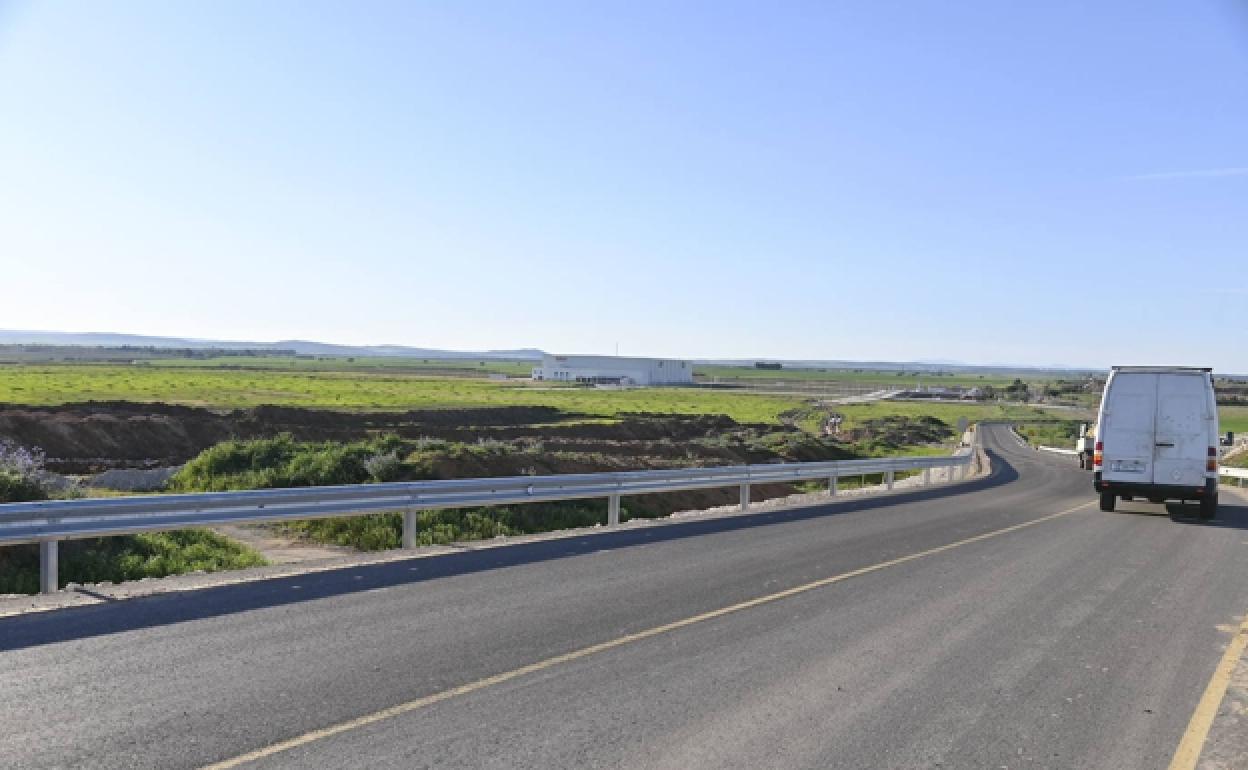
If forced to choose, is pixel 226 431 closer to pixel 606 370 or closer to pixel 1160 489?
pixel 1160 489

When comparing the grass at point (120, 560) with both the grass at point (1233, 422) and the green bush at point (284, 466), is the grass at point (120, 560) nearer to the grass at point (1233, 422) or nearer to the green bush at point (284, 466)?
the green bush at point (284, 466)

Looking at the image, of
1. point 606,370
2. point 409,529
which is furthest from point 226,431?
point 606,370

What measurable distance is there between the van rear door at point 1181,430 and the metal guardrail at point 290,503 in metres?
7.89

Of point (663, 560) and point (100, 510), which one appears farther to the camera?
point (663, 560)

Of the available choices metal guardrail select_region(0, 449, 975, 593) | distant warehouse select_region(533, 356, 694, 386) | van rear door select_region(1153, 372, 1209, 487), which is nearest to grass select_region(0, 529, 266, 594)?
metal guardrail select_region(0, 449, 975, 593)

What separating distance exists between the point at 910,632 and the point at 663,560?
13.4 ft

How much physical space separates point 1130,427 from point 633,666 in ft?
50.4

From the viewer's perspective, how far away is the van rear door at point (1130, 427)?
62.0 feet

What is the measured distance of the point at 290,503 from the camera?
11.8m

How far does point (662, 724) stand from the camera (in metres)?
5.94

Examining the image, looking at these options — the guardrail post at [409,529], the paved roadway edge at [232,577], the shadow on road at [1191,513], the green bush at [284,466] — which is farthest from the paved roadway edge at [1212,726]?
the green bush at [284,466]

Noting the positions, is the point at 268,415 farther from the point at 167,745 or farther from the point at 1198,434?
the point at 167,745

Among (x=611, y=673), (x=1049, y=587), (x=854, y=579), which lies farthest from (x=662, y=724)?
(x=1049, y=587)

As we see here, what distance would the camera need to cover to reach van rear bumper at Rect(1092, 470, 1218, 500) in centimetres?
1842
